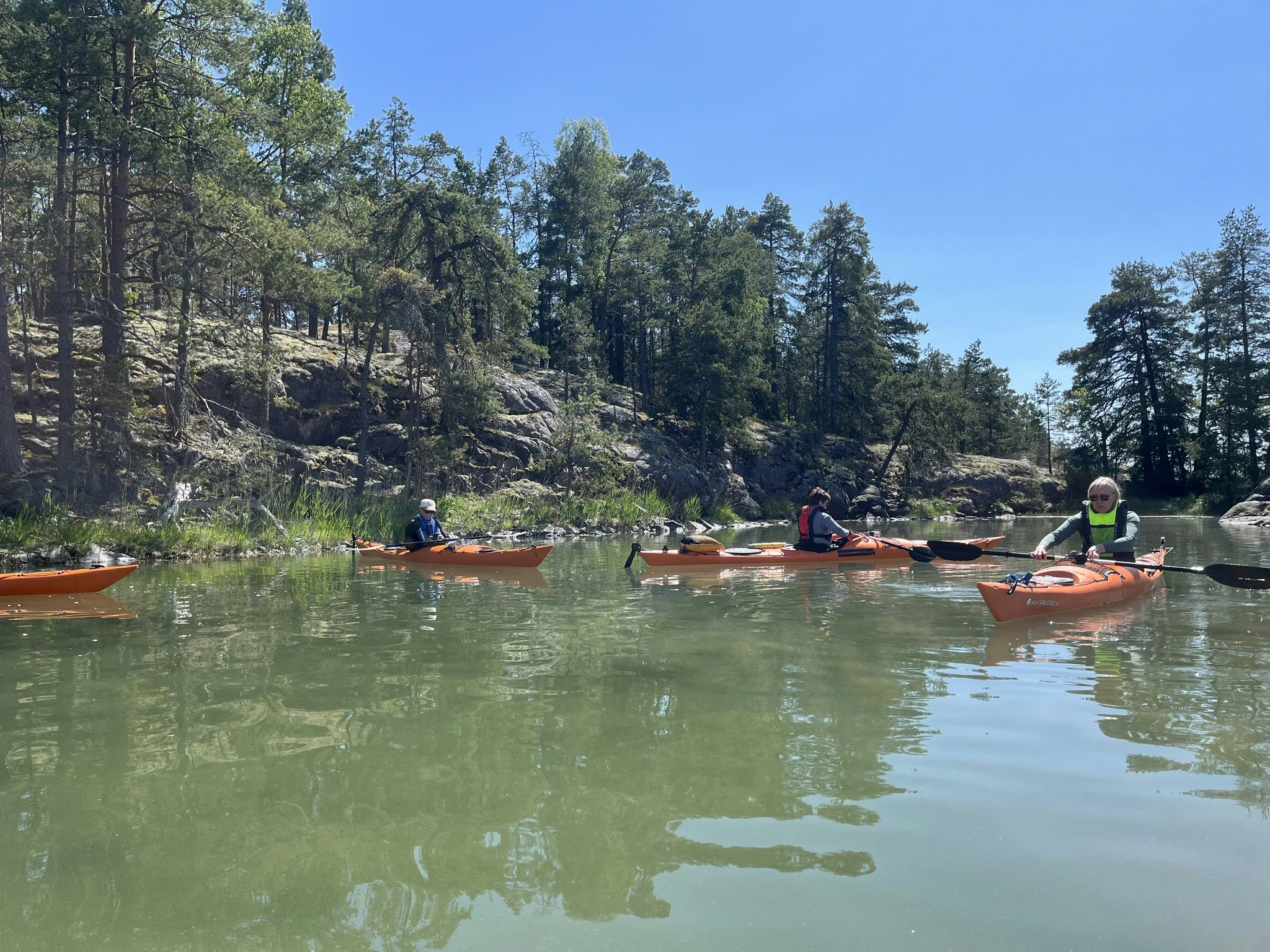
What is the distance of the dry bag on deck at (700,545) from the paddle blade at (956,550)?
4131 millimetres

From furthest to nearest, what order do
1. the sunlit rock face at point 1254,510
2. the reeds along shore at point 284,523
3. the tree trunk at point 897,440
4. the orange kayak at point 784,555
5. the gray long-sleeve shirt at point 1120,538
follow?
the tree trunk at point 897,440 < the sunlit rock face at point 1254,510 < the reeds along shore at point 284,523 < the orange kayak at point 784,555 < the gray long-sleeve shirt at point 1120,538

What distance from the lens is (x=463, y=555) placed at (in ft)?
47.9

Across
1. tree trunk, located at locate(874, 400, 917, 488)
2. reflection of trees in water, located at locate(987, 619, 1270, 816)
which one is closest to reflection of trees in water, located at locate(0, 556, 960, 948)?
reflection of trees in water, located at locate(987, 619, 1270, 816)

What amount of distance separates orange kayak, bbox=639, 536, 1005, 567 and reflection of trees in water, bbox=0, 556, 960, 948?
614cm

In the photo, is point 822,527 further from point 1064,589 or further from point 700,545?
point 1064,589

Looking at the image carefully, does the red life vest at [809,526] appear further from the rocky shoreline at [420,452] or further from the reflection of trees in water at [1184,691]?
the rocky shoreline at [420,452]

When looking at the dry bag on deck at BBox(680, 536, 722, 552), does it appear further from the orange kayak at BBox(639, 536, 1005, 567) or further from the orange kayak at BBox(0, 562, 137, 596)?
the orange kayak at BBox(0, 562, 137, 596)

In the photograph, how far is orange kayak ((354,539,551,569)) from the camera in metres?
14.0

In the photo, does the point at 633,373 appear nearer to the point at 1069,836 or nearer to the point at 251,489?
the point at 251,489

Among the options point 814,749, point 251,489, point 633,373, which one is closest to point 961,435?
point 633,373

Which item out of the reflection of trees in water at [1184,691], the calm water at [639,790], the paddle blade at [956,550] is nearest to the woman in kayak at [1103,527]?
the paddle blade at [956,550]

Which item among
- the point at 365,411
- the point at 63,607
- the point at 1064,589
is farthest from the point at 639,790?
the point at 365,411

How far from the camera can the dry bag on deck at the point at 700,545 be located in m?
13.8

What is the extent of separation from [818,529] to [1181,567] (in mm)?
5323
